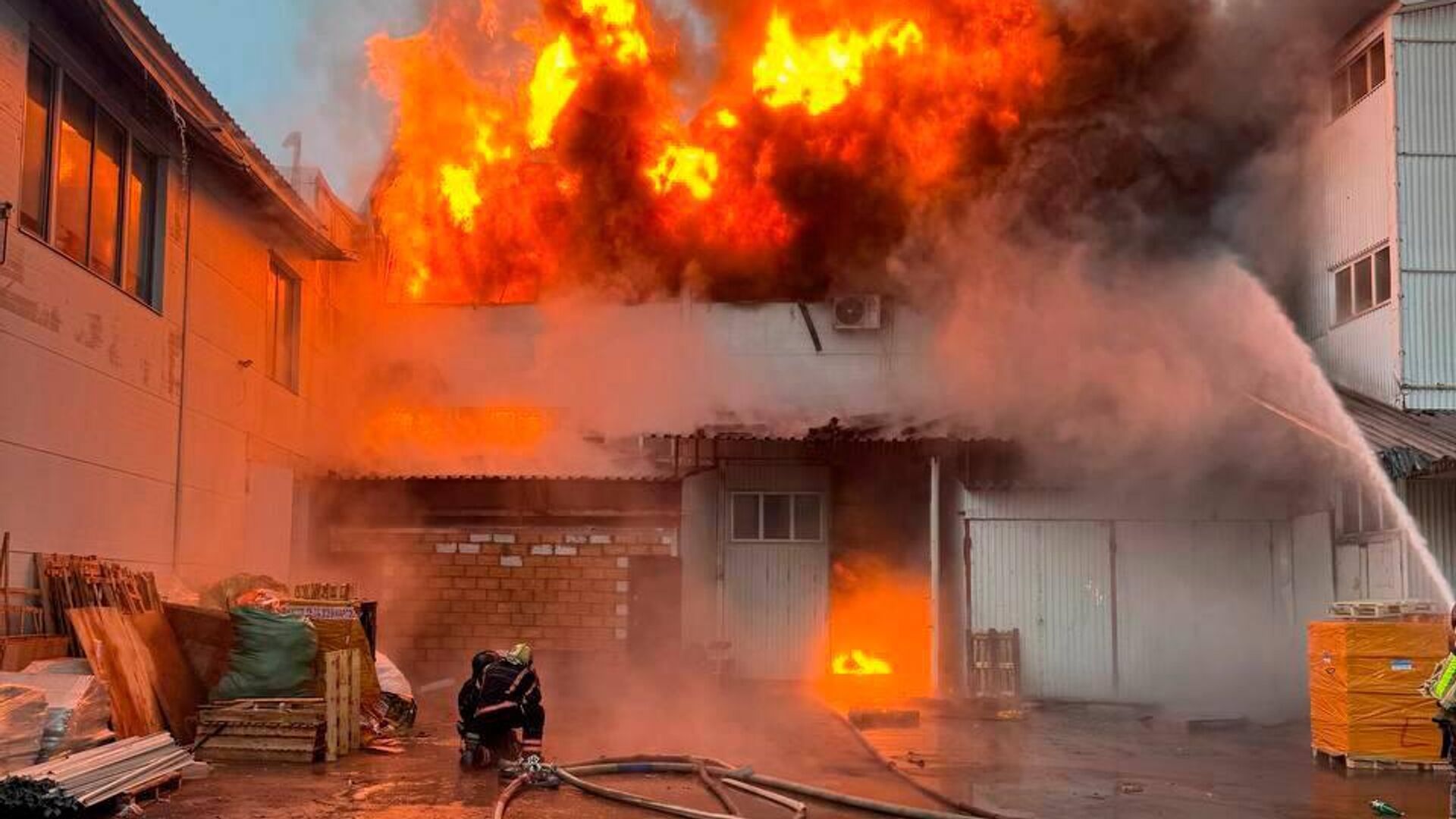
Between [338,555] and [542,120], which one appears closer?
[338,555]

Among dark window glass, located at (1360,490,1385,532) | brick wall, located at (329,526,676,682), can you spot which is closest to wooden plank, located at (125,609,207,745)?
brick wall, located at (329,526,676,682)

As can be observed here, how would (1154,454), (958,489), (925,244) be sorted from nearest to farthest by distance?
(1154,454)
(958,489)
(925,244)

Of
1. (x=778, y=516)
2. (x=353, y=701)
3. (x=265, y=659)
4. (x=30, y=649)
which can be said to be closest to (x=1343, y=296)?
(x=778, y=516)

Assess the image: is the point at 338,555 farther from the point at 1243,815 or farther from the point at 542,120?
the point at 1243,815

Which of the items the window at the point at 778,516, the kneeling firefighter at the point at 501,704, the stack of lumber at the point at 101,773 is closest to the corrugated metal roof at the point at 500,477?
the window at the point at 778,516

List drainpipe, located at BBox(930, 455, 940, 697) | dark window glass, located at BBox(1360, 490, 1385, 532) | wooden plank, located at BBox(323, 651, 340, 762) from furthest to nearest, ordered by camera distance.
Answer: drainpipe, located at BBox(930, 455, 940, 697) < dark window glass, located at BBox(1360, 490, 1385, 532) < wooden plank, located at BBox(323, 651, 340, 762)

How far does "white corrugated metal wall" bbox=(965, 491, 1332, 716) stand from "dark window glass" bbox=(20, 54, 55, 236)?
12071mm

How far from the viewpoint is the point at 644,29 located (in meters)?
19.7

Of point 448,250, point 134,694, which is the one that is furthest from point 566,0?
point 134,694

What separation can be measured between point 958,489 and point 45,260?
1202 cm

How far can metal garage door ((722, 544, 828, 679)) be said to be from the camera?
1936 centimetres

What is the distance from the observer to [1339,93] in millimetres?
17125

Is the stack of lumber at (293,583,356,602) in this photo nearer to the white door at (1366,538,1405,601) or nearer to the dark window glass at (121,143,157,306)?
the dark window glass at (121,143,157,306)

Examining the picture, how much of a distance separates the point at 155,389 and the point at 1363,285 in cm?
1505
